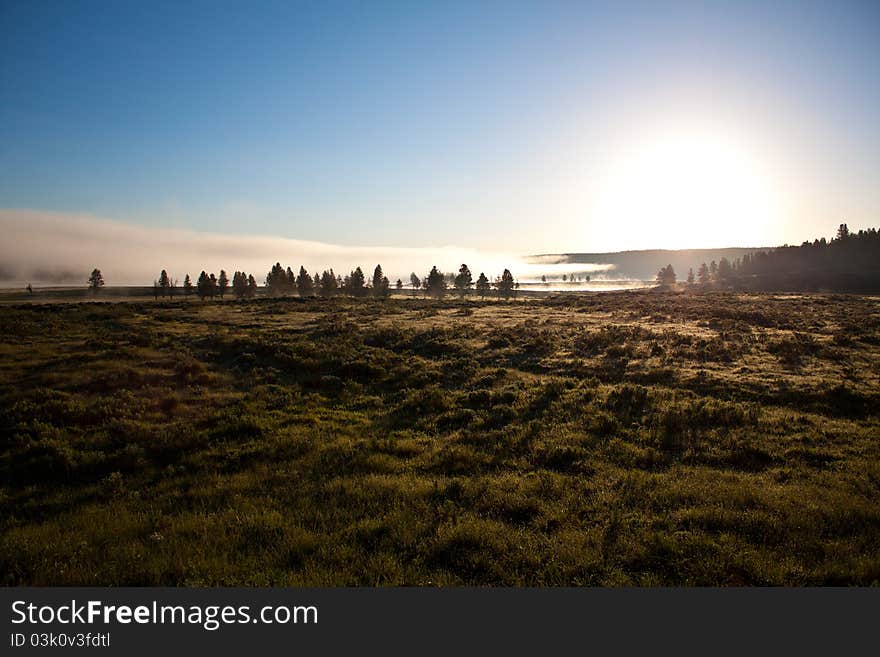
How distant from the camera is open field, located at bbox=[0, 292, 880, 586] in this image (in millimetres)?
6266

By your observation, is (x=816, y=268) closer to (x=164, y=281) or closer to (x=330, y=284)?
(x=330, y=284)

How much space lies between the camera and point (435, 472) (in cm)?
991

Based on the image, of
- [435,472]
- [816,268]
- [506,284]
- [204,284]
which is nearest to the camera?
[435,472]

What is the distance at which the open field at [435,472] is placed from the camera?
6.27 m

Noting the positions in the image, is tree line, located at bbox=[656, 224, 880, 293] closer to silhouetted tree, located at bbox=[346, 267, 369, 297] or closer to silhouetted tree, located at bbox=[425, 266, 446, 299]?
silhouetted tree, located at bbox=[425, 266, 446, 299]

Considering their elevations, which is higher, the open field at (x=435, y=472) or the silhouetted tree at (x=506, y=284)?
the silhouetted tree at (x=506, y=284)

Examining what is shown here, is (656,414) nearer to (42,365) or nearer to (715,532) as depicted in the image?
(715,532)

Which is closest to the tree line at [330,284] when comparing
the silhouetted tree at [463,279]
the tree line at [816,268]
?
the silhouetted tree at [463,279]

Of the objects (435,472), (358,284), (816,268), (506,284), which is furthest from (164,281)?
(816,268)

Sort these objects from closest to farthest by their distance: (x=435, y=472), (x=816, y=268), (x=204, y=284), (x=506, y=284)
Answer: (x=435, y=472)
(x=204, y=284)
(x=506, y=284)
(x=816, y=268)

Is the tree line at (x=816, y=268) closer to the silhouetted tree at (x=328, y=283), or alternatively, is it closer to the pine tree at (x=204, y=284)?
the silhouetted tree at (x=328, y=283)

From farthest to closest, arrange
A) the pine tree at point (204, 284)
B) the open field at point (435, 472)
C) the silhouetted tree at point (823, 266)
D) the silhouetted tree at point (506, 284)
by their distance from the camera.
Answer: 1. the silhouetted tree at point (506, 284)
2. the pine tree at point (204, 284)
3. the silhouetted tree at point (823, 266)
4. the open field at point (435, 472)

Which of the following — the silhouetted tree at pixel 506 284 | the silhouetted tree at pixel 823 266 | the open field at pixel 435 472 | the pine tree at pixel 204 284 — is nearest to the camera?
the open field at pixel 435 472

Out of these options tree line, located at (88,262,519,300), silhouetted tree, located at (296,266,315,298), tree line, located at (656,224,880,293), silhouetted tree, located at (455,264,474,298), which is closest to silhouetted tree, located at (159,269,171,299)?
tree line, located at (88,262,519,300)
